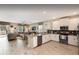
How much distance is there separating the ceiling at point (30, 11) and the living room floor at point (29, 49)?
0.47 meters

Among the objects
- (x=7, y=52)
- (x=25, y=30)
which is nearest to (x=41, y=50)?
(x=25, y=30)

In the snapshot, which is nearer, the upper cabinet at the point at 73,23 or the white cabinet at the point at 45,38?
the upper cabinet at the point at 73,23

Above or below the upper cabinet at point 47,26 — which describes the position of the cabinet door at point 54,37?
below

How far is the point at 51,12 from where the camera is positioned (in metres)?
2.19

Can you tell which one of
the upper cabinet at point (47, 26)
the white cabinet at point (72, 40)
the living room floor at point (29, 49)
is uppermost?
the upper cabinet at point (47, 26)

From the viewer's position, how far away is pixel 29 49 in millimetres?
2242

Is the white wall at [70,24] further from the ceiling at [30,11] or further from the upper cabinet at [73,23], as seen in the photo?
the ceiling at [30,11]

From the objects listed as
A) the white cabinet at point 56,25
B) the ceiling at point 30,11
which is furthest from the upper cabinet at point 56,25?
the ceiling at point 30,11

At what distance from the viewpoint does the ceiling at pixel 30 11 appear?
7.01 ft

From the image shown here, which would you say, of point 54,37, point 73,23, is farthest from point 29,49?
point 73,23

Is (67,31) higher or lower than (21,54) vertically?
higher

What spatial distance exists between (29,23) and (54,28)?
0.56 metres
